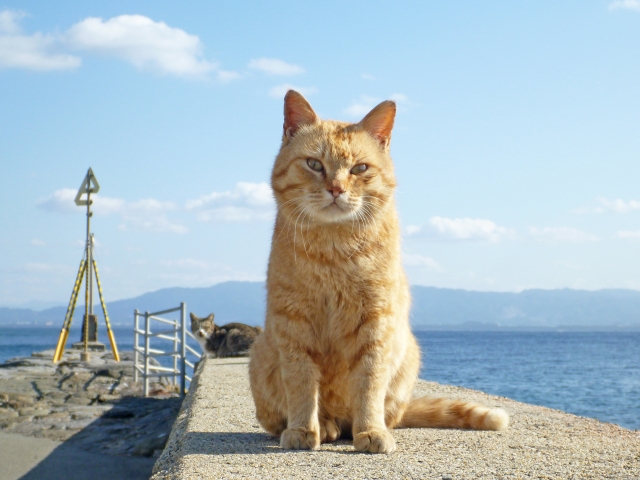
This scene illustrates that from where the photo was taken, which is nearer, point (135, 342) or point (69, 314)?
point (135, 342)

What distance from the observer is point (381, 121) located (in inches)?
153

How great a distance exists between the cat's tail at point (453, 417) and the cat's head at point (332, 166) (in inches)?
64.8

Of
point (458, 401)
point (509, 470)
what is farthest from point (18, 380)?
point (509, 470)

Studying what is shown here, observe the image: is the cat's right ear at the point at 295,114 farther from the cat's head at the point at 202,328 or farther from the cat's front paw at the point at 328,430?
the cat's head at the point at 202,328

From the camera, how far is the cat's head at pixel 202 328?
Result: 41.1 ft

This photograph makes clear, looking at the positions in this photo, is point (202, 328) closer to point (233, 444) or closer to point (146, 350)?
point (146, 350)

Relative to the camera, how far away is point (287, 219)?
12.4 ft

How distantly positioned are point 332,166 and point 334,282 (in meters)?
0.65

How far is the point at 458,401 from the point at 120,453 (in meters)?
5.17

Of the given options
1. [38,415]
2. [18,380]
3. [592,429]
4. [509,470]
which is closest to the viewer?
[509,470]

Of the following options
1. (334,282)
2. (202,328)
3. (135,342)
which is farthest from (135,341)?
(334,282)

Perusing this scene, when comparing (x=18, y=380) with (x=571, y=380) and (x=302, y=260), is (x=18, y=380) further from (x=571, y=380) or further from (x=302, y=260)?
(x=571, y=380)

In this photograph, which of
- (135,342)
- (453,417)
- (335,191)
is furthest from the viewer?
(135,342)

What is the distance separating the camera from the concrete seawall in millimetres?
3213
